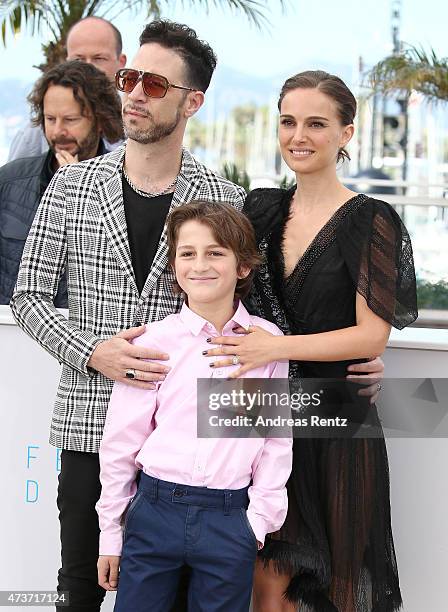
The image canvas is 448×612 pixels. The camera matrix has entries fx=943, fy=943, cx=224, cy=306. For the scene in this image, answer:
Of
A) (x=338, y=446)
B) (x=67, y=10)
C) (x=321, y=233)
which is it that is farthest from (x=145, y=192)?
(x=67, y=10)

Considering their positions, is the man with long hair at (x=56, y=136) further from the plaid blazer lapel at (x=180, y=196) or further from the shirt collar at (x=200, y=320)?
the shirt collar at (x=200, y=320)

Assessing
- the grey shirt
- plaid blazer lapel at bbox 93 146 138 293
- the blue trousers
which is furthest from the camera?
the grey shirt

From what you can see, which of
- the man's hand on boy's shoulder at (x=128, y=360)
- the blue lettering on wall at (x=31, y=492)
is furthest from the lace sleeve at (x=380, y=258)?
the blue lettering on wall at (x=31, y=492)

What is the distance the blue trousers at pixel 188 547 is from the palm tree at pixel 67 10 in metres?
6.90

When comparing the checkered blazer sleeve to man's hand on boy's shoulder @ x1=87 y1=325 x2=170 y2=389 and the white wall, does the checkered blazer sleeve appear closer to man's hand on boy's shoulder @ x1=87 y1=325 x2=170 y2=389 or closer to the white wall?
man's hand on boy's shoulder @ x1=87 y1=325 x2=170 y2=389

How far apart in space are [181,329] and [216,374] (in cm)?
15

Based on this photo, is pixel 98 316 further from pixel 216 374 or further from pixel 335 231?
pixel 335 231

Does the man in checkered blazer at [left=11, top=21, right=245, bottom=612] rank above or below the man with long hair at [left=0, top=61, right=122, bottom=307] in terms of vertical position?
below

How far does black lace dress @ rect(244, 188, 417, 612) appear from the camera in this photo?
256 cm

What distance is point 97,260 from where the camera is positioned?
263cm

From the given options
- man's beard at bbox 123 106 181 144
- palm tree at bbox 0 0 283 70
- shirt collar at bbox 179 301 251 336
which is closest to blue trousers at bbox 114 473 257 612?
shirt collar at bbox 179 301 251 336

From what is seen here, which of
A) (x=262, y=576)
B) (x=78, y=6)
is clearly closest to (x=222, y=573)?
(x=262, y=576)

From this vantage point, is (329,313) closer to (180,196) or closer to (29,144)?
(180,196)

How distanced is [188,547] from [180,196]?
98 centimetres
